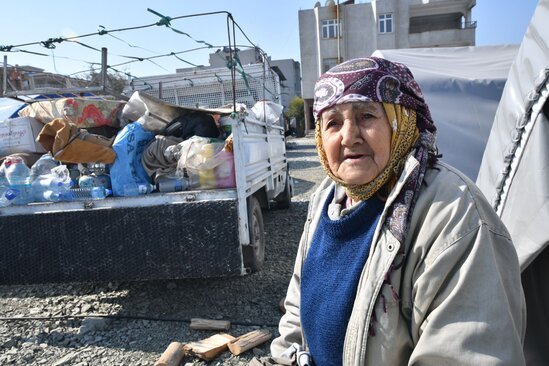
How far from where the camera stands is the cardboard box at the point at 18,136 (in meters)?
3.91

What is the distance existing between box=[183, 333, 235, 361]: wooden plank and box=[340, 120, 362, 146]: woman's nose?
85.1 inches

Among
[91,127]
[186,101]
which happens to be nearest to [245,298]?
[91,127]

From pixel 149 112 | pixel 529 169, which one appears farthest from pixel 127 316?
pixel 529 169

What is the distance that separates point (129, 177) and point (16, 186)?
3.25 ft

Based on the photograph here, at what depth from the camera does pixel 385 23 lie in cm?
2991

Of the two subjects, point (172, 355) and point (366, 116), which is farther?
point (172, 355)

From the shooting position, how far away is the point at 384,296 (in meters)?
1.10

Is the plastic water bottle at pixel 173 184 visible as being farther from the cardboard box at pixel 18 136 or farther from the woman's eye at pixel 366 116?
the woman's eye at pixel 366 116

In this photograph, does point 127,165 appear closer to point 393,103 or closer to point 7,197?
point 7,197

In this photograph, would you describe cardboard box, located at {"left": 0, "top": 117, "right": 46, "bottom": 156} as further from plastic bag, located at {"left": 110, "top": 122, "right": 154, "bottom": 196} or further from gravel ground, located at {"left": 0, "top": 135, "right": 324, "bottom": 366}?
gravel ground, located at {"left": 0, "top": 135, "right": 324, "bottom": 366}

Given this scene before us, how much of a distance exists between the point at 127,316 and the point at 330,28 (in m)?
30.0

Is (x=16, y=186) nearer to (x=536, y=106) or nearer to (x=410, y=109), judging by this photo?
(x=410, y=109)

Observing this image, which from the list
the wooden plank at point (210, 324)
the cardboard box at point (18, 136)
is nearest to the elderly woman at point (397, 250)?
the wooden plank at point (210, 324)

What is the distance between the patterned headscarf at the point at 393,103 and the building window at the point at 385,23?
31.6 meters
